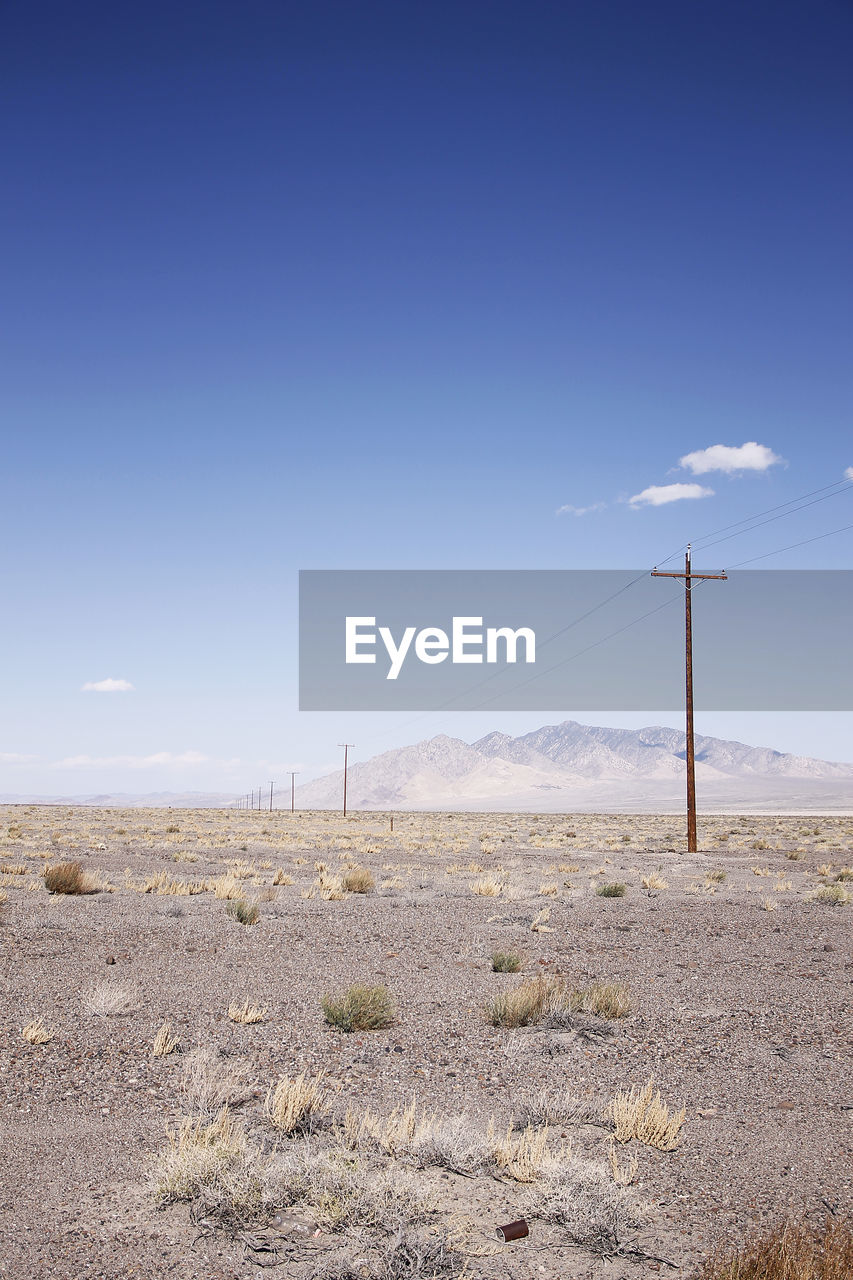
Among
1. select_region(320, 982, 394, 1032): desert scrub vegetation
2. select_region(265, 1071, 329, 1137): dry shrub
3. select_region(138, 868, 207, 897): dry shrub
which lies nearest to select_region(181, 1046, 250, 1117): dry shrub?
select_region(265, 1071, 329, 1137): dry shrub

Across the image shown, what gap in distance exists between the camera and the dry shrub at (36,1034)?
8898mm

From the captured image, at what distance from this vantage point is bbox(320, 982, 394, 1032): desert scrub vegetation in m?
9.64

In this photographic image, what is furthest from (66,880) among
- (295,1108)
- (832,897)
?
(832,897)

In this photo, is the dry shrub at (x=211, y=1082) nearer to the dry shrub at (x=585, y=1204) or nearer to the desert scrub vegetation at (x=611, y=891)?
the dry shrub at (x=585, y=1204)

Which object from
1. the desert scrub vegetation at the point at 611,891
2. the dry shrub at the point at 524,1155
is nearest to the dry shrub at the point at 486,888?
the desert scrub vegetation at the point at 611,891

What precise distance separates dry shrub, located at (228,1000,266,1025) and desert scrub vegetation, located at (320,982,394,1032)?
76cm

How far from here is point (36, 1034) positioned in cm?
891

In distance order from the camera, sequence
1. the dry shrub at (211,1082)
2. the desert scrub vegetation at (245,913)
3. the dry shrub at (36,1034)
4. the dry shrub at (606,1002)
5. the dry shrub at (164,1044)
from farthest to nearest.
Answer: the desert scrub vegetation at (245,913)
the dry shrub at (606,1002)
the dry shrub at (36,1034)
the dry shrub at (164,1044)
the dry shrub at (211,1082)

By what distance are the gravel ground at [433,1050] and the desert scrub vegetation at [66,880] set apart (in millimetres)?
428

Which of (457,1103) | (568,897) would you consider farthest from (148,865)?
(457,1103)

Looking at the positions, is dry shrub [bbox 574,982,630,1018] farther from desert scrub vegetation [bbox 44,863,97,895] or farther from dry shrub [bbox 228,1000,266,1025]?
desert scrub vegetation [bbox 44,863,97,895]

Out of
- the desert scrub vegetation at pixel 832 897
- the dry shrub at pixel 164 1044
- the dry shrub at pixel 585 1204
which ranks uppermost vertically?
the dry shrub at pixel 585 1204

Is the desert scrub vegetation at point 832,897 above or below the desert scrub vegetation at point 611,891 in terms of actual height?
above

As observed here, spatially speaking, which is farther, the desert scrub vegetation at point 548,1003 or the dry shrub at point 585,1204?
the desert scrub vegetation at point 548,1003
